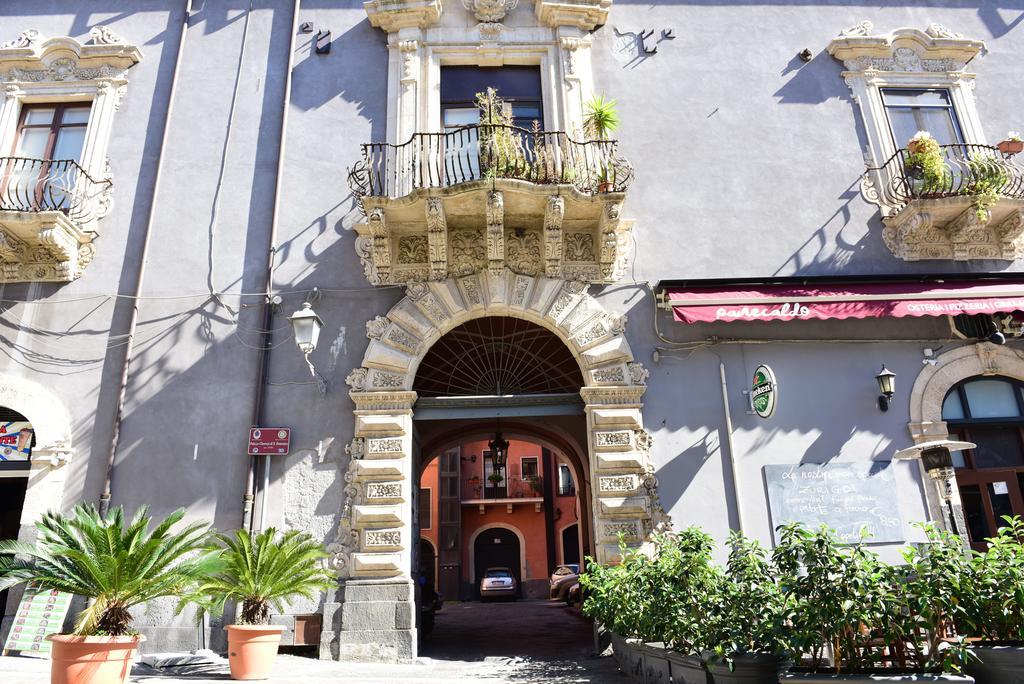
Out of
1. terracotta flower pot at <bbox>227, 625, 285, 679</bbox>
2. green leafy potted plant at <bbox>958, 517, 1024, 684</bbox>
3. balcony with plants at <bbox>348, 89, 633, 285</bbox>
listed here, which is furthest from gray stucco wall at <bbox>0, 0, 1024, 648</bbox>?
green leafy potted plant at <bbox>958, 517, 1024, 684</bbox>

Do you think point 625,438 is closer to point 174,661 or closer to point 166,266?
point 174,661

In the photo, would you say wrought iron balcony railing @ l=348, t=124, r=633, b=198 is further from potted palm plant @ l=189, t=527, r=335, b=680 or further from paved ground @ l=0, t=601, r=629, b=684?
paved ground @ l=0, t=601, r=629, b=684

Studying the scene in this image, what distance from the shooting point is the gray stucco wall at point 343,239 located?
30.8 ft

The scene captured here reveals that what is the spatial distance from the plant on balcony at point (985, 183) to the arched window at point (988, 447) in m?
2.49

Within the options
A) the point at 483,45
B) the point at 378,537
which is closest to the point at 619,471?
the point at 378,537

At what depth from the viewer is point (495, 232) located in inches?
384

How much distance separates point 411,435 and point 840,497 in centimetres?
584

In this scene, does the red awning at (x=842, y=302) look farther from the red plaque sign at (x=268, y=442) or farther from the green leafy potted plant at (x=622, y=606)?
the red plaque sign at (x=268, y=442)

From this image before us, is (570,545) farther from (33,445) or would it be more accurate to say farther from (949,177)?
(33,445)

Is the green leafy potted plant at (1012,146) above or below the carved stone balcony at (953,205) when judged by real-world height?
above

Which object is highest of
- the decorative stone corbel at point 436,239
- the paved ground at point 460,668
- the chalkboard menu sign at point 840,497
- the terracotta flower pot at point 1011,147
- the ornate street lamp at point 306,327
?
the terracotta flower pot at point 1011,147

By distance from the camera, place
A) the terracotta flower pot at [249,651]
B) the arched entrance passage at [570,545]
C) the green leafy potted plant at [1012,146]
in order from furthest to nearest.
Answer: the arched entrance passage at [570,545], the green leafy potted plant at [1012,146], the terracotta flower pot at [249,651]

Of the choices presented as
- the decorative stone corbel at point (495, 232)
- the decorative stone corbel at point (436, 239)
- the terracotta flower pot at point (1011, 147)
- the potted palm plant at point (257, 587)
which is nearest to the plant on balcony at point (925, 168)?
the terracotta flower pot at point (1011, 147)

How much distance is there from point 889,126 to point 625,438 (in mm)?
7052
